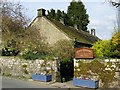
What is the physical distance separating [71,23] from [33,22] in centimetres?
1653

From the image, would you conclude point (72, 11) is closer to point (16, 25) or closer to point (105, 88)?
point (16, 25)

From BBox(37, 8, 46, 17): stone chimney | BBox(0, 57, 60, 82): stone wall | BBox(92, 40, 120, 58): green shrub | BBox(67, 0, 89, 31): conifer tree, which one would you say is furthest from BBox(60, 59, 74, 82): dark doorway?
BBox(67, 0, 89, 31): conifer tree

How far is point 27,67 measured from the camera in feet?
64.0

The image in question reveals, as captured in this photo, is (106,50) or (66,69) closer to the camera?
(106,50)

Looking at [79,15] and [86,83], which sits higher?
[79,15]

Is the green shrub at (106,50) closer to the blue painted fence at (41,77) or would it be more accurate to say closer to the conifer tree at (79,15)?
the blue painted fence at (41,77)

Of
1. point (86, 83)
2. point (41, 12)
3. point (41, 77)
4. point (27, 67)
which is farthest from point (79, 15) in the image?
point (86, 83)

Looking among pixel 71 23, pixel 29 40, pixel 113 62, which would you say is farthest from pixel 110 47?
pixel 71 23

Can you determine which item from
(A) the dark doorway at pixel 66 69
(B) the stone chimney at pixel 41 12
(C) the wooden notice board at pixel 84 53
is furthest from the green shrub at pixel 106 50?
(B) the stone chimney at pixel 41 12

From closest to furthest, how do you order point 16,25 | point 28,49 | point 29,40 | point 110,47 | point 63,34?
point 110,47, point 28,49, point 29,40, point 16,25, point 63,34

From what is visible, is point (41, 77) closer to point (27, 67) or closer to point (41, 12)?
point (27, 67)

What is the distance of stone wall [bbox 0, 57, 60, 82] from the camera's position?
18031 millimetres

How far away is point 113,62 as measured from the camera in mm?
15727

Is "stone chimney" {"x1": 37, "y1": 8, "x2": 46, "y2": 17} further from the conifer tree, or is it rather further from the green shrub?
the conifer tree
